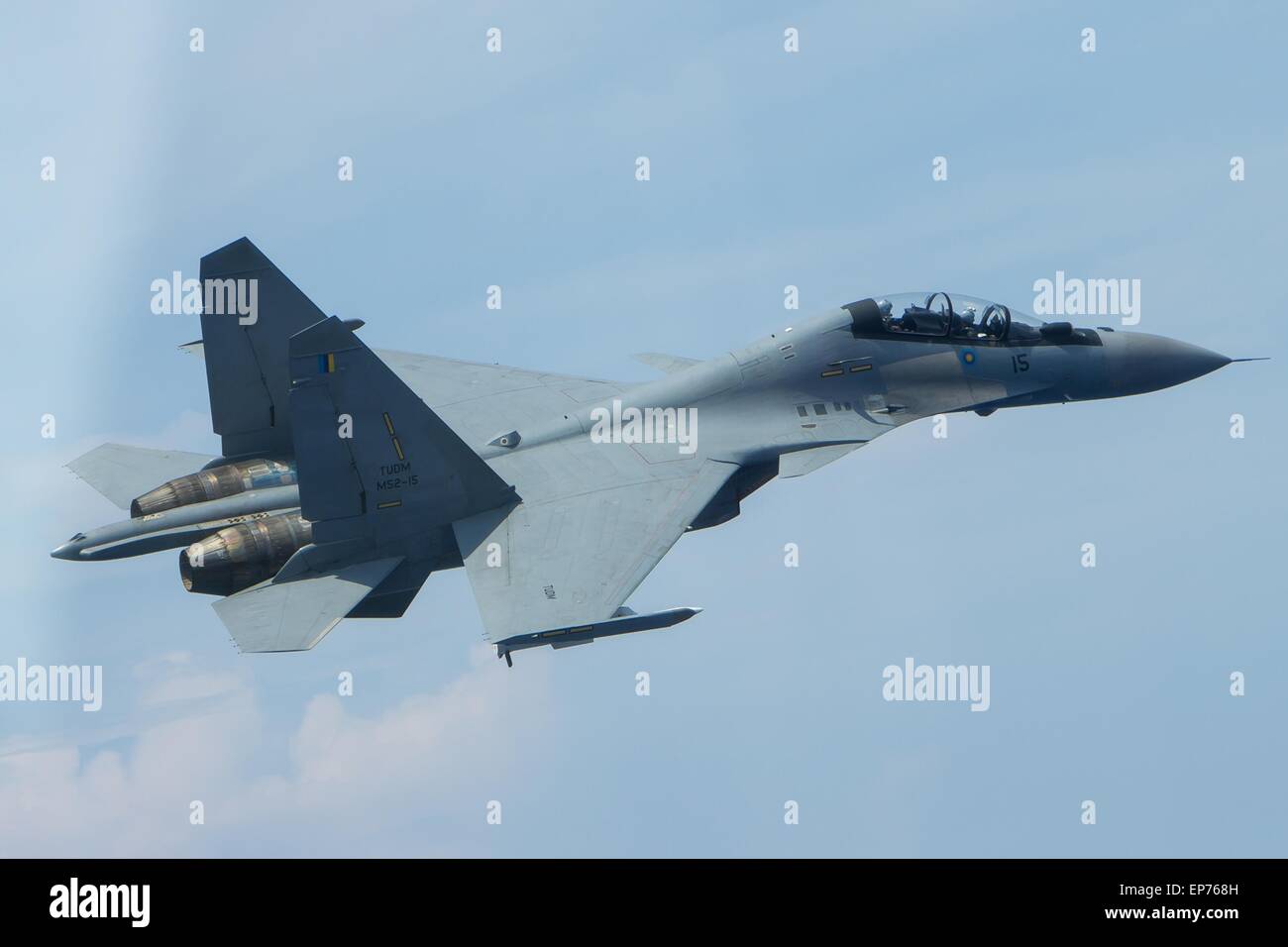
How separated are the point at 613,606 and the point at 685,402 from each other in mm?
5217

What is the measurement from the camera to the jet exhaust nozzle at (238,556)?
29375 mm

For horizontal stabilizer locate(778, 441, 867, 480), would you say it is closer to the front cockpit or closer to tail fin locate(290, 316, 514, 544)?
the front cockpit

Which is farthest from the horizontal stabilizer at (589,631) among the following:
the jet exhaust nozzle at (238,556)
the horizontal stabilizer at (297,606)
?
the jet exhaust nozzle at (238,556)

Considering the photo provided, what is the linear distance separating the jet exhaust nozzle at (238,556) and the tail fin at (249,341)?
242cm

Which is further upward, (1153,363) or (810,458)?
(1153,363)

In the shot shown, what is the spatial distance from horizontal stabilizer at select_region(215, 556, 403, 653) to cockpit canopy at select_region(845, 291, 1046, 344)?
29.4ft

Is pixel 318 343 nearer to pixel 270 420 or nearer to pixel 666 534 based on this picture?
pixel 270 420

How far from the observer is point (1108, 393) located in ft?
112

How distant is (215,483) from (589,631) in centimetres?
733

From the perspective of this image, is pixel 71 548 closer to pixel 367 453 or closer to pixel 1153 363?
pixel 367 453

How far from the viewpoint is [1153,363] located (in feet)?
112

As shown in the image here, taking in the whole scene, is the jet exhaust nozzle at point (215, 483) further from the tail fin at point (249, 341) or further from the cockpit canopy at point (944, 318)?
the cockpit canopy at point (944, 318)

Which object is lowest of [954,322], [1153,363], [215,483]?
[215,483]

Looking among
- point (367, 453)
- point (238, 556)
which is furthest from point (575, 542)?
point (238, 556)
